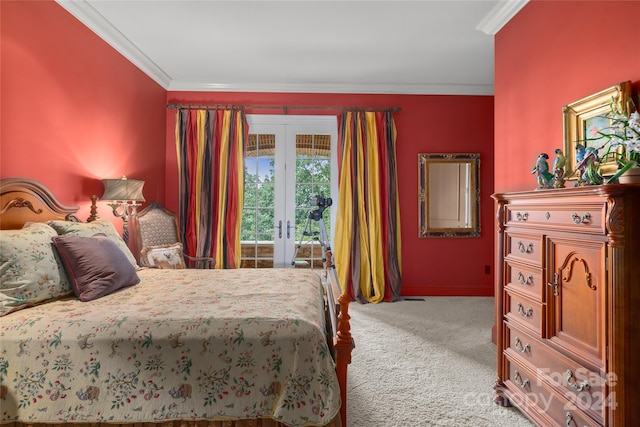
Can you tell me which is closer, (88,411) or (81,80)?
(88,411)

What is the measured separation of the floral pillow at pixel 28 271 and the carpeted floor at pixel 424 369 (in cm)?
178

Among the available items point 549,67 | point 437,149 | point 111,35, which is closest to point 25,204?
point 111,35

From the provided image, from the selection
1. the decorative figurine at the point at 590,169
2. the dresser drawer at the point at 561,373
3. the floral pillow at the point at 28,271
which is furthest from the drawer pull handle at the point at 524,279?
the floral pillow at the point at 28,271

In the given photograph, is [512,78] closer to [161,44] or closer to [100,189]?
[161,44]

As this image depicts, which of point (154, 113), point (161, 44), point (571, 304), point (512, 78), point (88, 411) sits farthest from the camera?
point (154, 113)

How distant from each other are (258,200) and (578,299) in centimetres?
354

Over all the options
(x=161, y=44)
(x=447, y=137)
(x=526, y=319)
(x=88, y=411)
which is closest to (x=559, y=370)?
(x=526, y=319)

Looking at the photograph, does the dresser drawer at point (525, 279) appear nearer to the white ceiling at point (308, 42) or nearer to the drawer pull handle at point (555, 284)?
the drawer pull handle at point (555, 284)

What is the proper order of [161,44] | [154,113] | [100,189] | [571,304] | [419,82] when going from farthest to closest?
[419,82]
[154,113]
[161,44]
[100,189]
[571,304]

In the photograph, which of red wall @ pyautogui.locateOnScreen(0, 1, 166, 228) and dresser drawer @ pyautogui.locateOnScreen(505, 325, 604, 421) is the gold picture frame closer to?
dresser drawer @ pyautogui.locateOnScreen(505, 325, 604, 421)

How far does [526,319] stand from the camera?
1807mm

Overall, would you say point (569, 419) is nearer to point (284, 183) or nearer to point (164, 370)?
point (164, 370)

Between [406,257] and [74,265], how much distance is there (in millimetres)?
3521

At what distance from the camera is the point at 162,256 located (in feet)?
10.7
